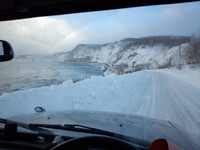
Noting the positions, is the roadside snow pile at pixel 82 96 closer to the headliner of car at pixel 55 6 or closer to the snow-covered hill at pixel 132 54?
the snow-covered hill at pixel 132 54

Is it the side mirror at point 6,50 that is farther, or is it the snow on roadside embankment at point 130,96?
the snow on roadside embankment at point 130,96

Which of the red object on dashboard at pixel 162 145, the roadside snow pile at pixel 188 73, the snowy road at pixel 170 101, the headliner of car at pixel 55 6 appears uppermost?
the headliner of car at pixel 55 6

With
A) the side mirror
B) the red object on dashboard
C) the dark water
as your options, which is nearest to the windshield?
the dark water

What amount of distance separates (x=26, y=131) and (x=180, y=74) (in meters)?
3.83

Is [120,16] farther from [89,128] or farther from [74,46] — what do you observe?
[89,128]

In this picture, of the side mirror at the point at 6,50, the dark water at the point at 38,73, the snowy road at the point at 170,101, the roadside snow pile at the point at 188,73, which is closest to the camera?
the side mirror at the point at 6,50

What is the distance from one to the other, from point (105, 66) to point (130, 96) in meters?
0.82

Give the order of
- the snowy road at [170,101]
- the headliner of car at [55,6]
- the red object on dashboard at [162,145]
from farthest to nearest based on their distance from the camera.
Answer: the snowy road at [170,101], the headliner of car at [55,6], the red object on dashboard at [162,145]

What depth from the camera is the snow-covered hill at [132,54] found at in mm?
4965

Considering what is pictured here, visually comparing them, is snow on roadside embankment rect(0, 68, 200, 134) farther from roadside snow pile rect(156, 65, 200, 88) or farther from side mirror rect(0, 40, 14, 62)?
side mirror rect(0, 40, 14, 62)

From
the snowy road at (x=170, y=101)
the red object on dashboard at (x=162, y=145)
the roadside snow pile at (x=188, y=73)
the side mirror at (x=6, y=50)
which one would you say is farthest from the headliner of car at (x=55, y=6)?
the roadside snow pile at (x=188, y=73)

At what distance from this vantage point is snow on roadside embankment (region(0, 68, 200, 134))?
4.41 m

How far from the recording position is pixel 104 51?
5.19 meters

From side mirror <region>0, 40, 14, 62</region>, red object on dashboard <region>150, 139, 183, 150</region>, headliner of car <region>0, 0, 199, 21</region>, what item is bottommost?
red object on dashboard <region>150, 139, 183, 150</region>
